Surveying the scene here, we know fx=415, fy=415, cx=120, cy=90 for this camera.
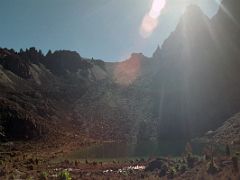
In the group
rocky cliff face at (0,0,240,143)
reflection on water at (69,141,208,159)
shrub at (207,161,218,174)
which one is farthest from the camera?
rocky cliff face at (0,0,240,143)

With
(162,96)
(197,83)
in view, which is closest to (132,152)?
(162,96)

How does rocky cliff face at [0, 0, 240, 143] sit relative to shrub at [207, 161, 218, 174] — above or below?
above

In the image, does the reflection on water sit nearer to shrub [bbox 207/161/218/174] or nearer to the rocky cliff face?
the rocky cliff face

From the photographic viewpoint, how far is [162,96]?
164 metres


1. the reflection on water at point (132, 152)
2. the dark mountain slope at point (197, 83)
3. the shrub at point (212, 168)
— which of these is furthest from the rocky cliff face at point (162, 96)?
the shrub at point (212, 168)

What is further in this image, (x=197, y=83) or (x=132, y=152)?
(x=197, y=83)

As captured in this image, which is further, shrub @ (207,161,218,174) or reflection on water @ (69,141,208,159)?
reflection on water @ (69,141,208,159)

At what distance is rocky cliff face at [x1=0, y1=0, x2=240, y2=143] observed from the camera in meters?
137

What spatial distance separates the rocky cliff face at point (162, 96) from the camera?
5404 inches

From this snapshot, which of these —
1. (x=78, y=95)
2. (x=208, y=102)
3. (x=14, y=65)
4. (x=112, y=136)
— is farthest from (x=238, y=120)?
(x=14, y=65)

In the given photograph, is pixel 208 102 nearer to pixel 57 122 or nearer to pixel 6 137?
pixel 57 122

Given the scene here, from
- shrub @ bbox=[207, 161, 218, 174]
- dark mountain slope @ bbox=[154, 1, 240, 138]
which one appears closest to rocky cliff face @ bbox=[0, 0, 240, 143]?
dark mountain slope @ bbox=[154, 1, 240, 138]

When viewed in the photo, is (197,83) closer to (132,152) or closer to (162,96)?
(162,96)

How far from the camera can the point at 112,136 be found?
454 ft
